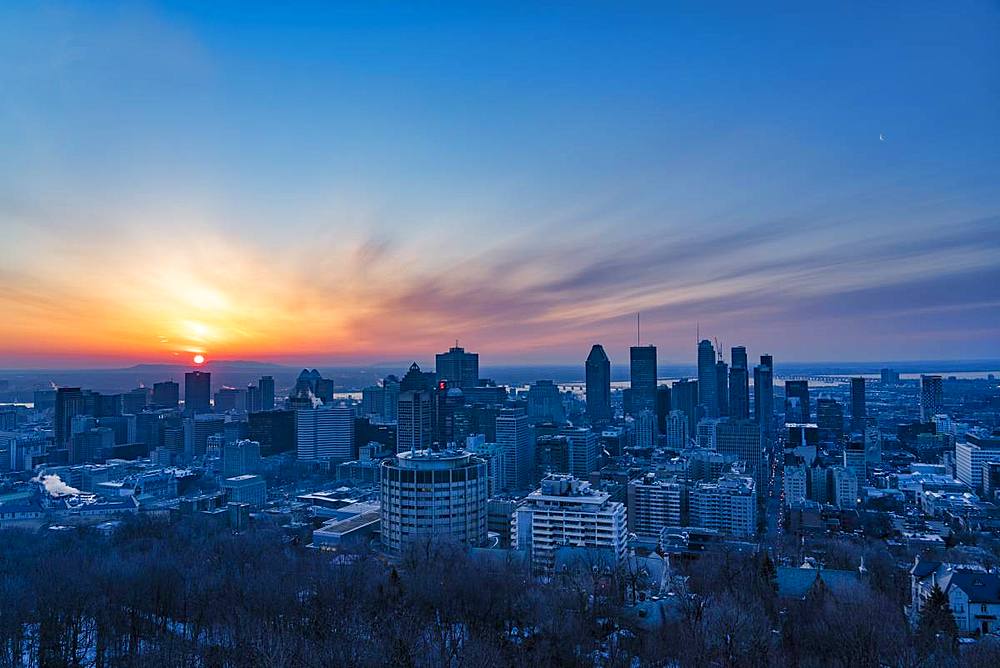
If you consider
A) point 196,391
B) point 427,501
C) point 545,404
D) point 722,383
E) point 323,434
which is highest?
point 722,383

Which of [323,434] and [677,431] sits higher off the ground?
[323,434]

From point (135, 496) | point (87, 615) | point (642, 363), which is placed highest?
point (642, 363)

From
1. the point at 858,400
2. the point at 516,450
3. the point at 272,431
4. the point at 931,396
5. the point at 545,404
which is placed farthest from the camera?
the point at 545,404

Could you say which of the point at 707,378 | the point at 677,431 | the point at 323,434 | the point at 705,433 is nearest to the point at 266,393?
the point at 323,434

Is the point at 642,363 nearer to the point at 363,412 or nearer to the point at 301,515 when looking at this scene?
the point at 363,412

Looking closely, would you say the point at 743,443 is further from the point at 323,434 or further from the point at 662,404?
the point at 323,434

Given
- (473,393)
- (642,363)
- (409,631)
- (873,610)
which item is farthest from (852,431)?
(409,631)

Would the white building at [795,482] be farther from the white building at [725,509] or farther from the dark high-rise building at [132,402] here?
the dark high-rise building at [132,402]
